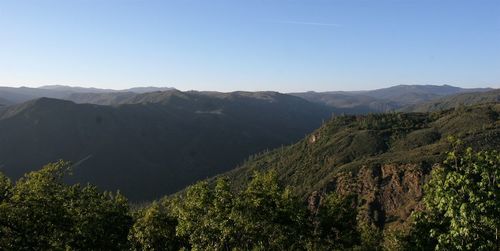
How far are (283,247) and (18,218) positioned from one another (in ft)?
66.7

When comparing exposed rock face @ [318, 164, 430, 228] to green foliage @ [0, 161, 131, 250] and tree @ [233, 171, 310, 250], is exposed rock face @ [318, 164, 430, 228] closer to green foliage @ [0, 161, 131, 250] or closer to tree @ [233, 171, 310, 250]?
tree @ [233, 171, 310, 250]

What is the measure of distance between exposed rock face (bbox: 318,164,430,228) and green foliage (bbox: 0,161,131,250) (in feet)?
394

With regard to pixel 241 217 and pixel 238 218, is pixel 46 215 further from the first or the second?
pixel 241 217

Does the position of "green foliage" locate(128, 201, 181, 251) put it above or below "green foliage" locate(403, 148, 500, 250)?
below

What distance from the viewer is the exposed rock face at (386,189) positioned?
148m

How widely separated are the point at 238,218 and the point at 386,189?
139947 millimetres

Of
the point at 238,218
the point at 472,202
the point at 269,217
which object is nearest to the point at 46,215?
the point at 238,218

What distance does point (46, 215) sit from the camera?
2883cm

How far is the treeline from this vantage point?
19844 millimetres

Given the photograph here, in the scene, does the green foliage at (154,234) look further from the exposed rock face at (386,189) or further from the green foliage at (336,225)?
the exposed rock face at (386,189)

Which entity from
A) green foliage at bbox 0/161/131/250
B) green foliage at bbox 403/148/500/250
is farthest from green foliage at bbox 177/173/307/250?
green foliage at bbox 403/148/500/250

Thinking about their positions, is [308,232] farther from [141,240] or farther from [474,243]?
[474,243]

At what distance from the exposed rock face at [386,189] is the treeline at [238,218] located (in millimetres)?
103768

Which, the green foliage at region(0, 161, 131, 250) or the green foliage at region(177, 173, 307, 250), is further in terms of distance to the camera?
the green foliage at region(177, 173, 307, 250)
